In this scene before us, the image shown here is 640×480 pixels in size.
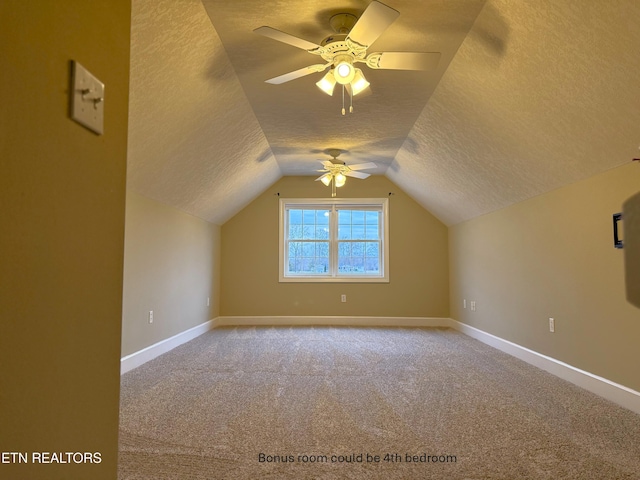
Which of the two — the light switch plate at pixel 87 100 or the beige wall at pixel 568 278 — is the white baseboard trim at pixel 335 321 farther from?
the light switch plate at pixel 87 100

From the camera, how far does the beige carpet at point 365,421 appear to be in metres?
1.97

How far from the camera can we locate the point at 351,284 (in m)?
7.03

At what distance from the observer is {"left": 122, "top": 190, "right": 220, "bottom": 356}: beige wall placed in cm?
394

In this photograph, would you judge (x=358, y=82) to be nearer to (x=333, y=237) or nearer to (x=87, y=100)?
(x=87, y=100)

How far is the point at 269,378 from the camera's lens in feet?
11.6

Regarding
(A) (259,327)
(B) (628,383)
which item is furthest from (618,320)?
(A) (259,327)

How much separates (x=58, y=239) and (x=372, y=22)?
74.5 inches

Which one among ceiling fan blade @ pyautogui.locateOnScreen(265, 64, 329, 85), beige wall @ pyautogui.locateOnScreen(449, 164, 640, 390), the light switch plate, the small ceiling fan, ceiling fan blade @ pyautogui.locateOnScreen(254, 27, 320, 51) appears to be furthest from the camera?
the small ceiling fan

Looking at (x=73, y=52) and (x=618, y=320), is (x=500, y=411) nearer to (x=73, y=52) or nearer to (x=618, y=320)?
(x=618, y=320)

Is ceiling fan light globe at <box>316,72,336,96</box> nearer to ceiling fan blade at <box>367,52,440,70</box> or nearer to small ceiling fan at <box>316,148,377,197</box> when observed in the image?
ceiling fan blade at <box>367,52,440,70</box>

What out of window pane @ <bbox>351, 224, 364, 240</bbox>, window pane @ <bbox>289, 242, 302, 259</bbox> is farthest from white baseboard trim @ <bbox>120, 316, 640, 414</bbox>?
window pane @ <bbox>351, 224, 364, 240</bbox>

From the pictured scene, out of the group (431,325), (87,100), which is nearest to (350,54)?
(87,100)

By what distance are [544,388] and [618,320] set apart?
740mm

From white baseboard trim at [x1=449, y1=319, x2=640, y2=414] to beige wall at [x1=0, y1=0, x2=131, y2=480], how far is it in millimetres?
3118
